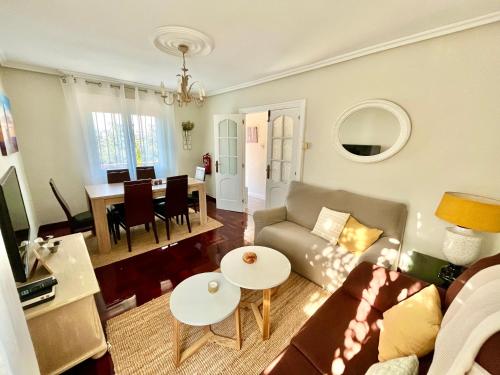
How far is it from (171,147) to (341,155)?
3.40m

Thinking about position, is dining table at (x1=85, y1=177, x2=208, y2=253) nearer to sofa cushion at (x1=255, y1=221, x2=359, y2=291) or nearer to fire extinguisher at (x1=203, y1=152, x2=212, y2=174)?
sofa cushion at (x1=255, y1=221, x2=359, y2=291)

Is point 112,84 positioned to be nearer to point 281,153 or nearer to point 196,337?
point 281,153

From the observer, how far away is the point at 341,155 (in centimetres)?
261

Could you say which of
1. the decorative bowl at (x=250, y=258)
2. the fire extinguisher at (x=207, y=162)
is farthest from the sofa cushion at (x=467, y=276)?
the fire extinguisher at (x=207, y=162)

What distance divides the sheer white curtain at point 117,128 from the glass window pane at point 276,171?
2298mm

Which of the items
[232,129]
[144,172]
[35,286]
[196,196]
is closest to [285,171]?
[232,129]

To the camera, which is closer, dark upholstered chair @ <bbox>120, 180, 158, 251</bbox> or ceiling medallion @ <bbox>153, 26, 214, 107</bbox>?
ceiling medallion @ <bbox>153, 26, 214, 107</bbox>

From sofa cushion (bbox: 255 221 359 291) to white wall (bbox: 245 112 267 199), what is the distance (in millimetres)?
2812

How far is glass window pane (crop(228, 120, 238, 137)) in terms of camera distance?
4.02 metres

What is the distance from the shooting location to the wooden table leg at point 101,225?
255cm

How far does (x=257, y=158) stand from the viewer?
532 cm

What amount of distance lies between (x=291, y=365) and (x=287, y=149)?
2.74 m

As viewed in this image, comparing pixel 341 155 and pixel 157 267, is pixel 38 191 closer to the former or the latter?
pixel 157 267

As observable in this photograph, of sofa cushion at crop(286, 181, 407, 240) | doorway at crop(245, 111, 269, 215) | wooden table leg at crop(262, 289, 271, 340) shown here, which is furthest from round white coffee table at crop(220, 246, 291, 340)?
doorway at crop(245, 111, 269, 215)
